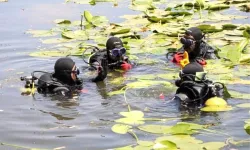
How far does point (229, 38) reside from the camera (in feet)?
31.4

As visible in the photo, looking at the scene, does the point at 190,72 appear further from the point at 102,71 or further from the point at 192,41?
the point at 192,41

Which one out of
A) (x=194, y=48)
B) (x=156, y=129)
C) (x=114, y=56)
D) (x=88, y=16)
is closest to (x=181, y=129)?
(x=156, y=129)

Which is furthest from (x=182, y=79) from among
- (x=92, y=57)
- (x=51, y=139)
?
(x=92, y=57)

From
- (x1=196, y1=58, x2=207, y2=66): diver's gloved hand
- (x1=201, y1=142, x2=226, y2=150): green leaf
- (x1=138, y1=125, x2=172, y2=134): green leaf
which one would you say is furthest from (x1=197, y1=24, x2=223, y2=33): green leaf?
(x1=201, y1=142, x2=226, y2=150): green leaf

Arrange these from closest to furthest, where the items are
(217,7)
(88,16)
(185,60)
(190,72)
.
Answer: (190,72)
(185,60)
(88,16)
(217,7)

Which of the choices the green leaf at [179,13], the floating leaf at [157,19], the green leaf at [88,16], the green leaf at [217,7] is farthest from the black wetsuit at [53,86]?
the green leaf at [217,7]

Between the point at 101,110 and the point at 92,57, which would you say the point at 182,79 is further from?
the point at 92,57

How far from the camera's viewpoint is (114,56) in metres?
8.16

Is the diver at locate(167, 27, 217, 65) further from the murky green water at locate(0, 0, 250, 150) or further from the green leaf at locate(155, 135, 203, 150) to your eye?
the green leaf at locate(155, 135, 203, 150)

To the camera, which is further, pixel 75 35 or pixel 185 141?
pixel 75 35

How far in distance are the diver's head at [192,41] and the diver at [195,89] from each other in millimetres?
1990

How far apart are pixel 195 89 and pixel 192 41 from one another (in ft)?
7.65

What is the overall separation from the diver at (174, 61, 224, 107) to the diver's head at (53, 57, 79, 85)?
154cm

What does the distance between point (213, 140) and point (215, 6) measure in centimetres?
780
